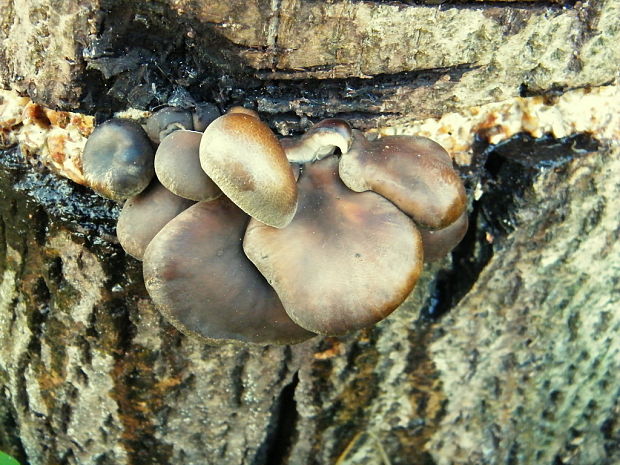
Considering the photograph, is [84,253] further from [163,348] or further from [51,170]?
[163,348]

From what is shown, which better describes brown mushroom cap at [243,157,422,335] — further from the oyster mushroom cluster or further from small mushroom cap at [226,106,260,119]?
small mushroom cap at [226,106,260,119]

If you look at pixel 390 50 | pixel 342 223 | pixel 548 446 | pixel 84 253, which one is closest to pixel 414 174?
pixel 342 223

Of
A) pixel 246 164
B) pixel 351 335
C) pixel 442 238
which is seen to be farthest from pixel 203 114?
pixel 351 335

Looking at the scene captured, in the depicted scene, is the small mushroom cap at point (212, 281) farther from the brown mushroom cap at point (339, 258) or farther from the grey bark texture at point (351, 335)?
the grey bark texture at point (351, 335)

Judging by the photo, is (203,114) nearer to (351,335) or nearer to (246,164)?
(246,164)

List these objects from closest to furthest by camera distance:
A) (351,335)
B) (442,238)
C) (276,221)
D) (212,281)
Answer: (276,221) → (212,281) → (442,238) → (351,335)
